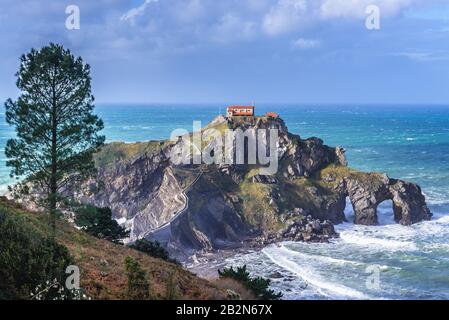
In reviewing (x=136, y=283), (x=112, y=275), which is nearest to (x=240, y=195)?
(x=112, y=275)

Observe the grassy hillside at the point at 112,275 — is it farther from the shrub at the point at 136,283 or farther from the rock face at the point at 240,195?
the rock face at the point at 240,195

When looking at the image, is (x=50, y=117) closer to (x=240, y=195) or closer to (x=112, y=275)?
(x=112, y=275)

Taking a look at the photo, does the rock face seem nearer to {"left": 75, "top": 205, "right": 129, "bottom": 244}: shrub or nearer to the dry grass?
{"left": 75, "top": 205, "right": 129, "bottom": 244}: shrub

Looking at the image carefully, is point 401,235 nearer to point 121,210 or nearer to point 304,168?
point 304,168

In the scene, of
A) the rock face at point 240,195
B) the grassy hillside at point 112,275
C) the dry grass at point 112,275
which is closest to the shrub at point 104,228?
the grassy hillside at point 112,275

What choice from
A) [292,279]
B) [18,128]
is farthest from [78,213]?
[292,279]

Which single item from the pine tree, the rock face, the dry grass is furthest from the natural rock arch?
the pine tree
